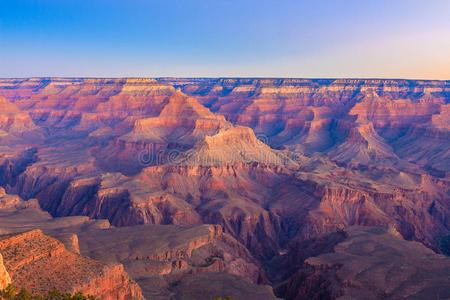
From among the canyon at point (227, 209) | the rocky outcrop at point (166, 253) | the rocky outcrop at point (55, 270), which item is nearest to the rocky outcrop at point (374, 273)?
the canyon at point (227, 209)

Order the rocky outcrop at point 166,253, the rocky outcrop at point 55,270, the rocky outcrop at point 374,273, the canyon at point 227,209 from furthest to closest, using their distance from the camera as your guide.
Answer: the rocky outcrop at point 166,253 < the canyon at point 227,209 < the rocky outcrop at point 374,273 < the rocky outcrop at point 55,270

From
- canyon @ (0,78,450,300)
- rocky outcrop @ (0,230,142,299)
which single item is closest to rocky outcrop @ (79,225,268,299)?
canyon @ (0,78,450,300)

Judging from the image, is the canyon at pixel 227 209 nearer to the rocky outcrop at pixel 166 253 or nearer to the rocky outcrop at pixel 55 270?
the rocky outcrop at pixel 55 270

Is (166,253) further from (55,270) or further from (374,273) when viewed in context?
(374,273)

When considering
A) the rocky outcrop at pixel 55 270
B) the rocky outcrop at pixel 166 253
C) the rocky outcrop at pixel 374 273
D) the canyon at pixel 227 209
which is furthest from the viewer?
the rocky outcrop at pixel 166 253

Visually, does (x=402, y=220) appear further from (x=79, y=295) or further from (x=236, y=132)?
(x=79, y=295)

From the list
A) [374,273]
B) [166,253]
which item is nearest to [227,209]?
[166,253]

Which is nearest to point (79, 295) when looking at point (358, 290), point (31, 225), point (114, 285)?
point (114, 285)
